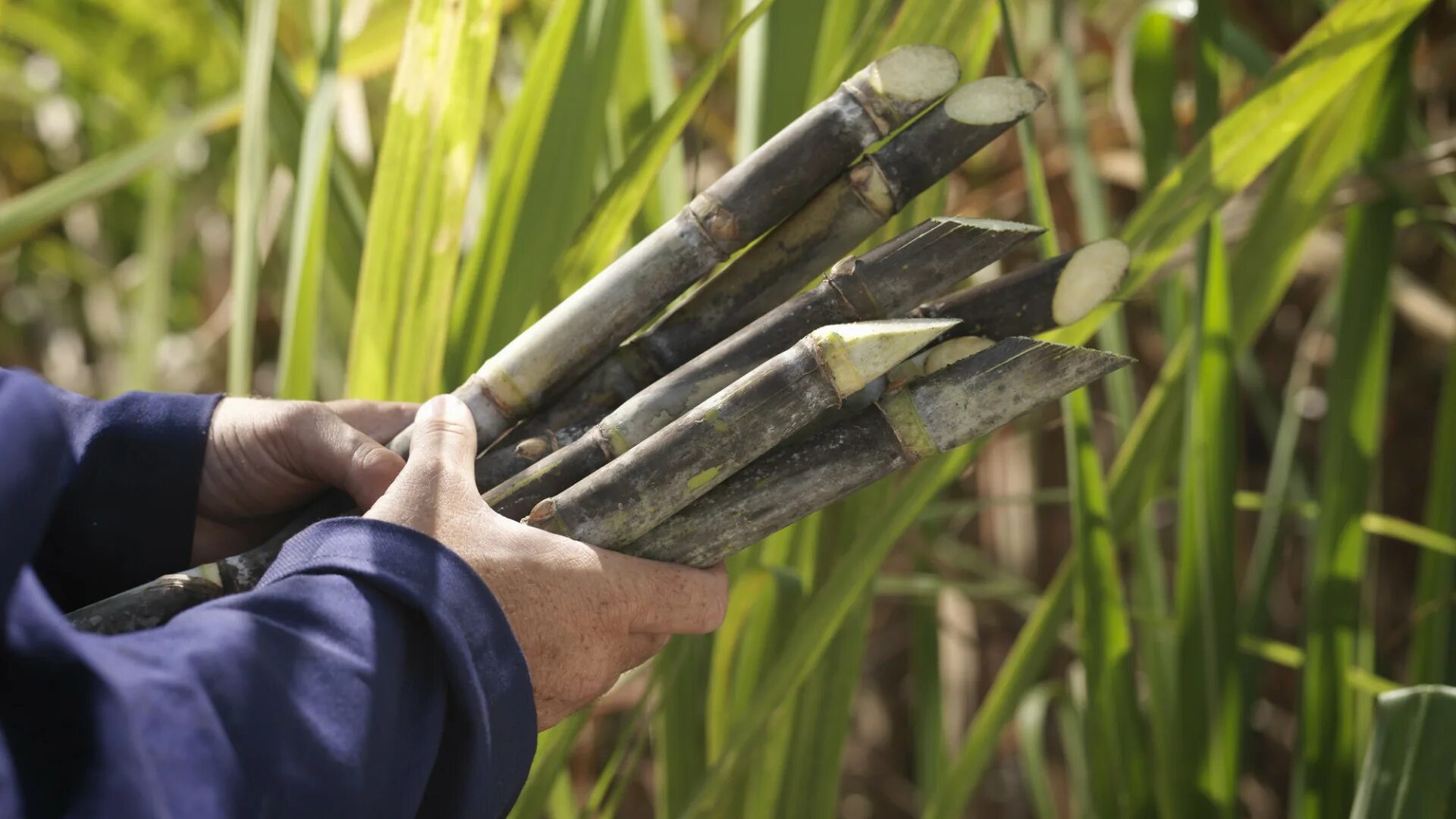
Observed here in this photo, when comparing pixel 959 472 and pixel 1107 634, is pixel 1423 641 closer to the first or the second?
pixel 1107 634

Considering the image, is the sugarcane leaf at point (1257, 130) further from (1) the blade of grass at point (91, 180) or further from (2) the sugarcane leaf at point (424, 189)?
(1) the blade of grass at point (91, 180)

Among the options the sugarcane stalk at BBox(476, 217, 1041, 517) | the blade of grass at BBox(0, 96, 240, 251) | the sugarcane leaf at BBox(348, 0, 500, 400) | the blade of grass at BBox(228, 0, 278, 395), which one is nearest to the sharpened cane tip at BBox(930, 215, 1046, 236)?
the sugarcane stalk at BBox(476, 217, 1041, 517)

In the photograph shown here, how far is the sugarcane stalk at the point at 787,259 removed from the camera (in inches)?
16.0

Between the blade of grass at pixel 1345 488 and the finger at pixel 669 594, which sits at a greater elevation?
the finger at pixel 669 594

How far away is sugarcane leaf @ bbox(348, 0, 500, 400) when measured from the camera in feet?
1.78

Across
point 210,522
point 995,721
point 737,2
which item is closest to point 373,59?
point 737,2

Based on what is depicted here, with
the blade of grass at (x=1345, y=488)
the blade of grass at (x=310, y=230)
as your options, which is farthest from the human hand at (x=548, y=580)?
the blade of grass at (x=1345, y=488)

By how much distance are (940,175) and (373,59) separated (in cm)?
57

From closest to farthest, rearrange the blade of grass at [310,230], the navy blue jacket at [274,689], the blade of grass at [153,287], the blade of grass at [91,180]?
the navy blue jacket at [274,689]
the blade of grass at [310,230]
the blade of grass at [91,180]
the blade of grass at [153,287]

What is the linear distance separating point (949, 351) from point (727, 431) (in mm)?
81

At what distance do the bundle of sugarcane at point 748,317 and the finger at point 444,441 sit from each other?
0.8 inches

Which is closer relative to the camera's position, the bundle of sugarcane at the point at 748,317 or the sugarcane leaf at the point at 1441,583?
the bundle of sugarcane at the point at 748,317

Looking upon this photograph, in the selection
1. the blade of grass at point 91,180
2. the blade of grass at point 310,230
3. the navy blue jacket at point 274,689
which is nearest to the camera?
the navy blue jacket at point 274,689

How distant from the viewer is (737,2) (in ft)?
2.10
